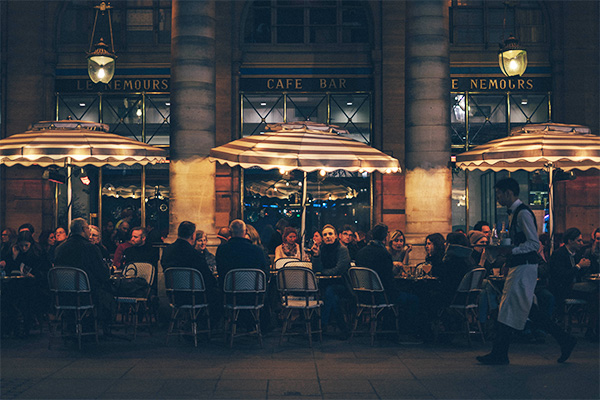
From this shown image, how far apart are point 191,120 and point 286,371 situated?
5968 millimetres

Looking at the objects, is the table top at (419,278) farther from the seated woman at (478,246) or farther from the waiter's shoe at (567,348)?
the waiter's shoe at (567,348)

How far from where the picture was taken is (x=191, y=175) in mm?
12773

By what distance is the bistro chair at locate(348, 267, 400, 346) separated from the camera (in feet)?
32.7

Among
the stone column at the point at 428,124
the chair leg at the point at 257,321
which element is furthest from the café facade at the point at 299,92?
the chair leg at the point at 257,321

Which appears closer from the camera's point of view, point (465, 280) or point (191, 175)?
point (465, 280)

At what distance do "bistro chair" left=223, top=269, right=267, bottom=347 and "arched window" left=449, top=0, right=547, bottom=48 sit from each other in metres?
11.0

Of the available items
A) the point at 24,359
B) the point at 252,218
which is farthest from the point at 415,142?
the point at 24,359

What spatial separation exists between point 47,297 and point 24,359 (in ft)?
9.25

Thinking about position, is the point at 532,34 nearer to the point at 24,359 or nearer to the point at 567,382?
the point at 567,382

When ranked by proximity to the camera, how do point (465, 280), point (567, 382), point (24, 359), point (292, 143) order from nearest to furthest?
point (567, 382)
point (24, 359)
point (465, 280)
point (292, 143)

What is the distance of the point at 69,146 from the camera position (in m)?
11.0

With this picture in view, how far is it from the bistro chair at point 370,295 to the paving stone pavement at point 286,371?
1.09ft

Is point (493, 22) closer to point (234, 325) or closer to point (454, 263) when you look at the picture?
point (454, 263)

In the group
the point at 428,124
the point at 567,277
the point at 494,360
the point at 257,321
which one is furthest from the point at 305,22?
the point at 494,360
